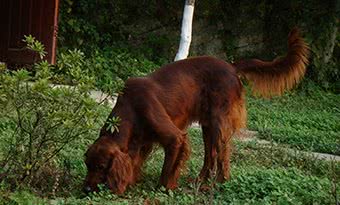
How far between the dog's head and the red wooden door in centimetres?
741

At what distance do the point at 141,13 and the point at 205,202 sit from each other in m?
12.4

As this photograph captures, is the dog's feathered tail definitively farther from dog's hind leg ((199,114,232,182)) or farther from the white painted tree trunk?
the white painted tree trunk

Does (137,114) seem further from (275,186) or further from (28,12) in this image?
(28,12)

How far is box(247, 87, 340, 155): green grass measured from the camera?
9.32 m

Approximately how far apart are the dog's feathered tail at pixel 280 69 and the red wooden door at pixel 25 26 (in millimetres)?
6447

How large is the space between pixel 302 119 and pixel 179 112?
6.21 m

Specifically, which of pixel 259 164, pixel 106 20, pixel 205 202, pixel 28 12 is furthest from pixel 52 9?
pixel 205 202

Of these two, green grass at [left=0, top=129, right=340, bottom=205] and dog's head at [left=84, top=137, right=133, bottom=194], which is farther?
dog's head at [left=84, top=137, right=133, bottom=194]

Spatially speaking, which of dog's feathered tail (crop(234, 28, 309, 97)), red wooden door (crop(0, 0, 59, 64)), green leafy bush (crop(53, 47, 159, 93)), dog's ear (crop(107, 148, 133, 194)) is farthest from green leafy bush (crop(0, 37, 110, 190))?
red wooden door (crop(0, 0, 59, 64))

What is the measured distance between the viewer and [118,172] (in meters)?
5.31

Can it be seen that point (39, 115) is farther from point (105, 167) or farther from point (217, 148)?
point (217, 148)

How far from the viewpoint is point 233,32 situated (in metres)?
17.5

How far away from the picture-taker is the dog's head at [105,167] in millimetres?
5270

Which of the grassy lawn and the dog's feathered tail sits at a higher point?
the dog's feathered tail
